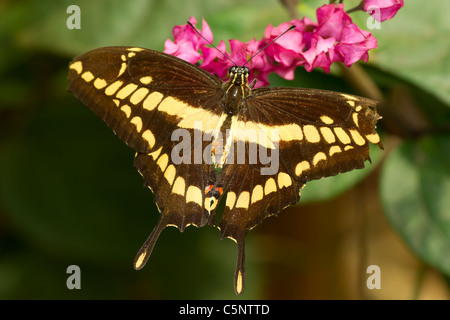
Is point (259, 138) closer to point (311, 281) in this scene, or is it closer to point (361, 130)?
point (361, 130)

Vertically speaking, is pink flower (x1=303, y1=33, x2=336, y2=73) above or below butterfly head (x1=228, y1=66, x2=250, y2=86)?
above

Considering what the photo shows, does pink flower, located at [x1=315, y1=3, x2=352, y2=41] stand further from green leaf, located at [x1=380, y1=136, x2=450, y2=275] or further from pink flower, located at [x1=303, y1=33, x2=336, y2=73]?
green leaf, located at [x1=380, y1=136, x2=450, y2=275]

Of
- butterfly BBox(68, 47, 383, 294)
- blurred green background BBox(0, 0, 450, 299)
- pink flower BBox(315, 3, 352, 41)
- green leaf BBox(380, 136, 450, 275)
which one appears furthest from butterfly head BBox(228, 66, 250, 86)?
green leaf BBox(380, 136, 450, 275)

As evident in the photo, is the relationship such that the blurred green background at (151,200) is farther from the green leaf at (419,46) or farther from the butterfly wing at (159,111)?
the butterfly wing at (159,111)

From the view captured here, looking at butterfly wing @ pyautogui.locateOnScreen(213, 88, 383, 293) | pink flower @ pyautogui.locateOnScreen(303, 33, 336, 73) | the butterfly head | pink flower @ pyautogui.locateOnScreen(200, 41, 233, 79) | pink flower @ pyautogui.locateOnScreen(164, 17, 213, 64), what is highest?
pink flower @ pyautogui.locateOnScreen(164, 17, 213, 64)

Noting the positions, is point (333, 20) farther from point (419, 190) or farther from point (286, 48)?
point (419, 190)

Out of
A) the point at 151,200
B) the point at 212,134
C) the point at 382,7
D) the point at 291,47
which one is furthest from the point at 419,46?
the point at 151,200

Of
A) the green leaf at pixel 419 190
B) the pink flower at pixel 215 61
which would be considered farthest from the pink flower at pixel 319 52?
the green leaf at pixel 419 190

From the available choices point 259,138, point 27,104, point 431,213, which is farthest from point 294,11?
point 27,104
